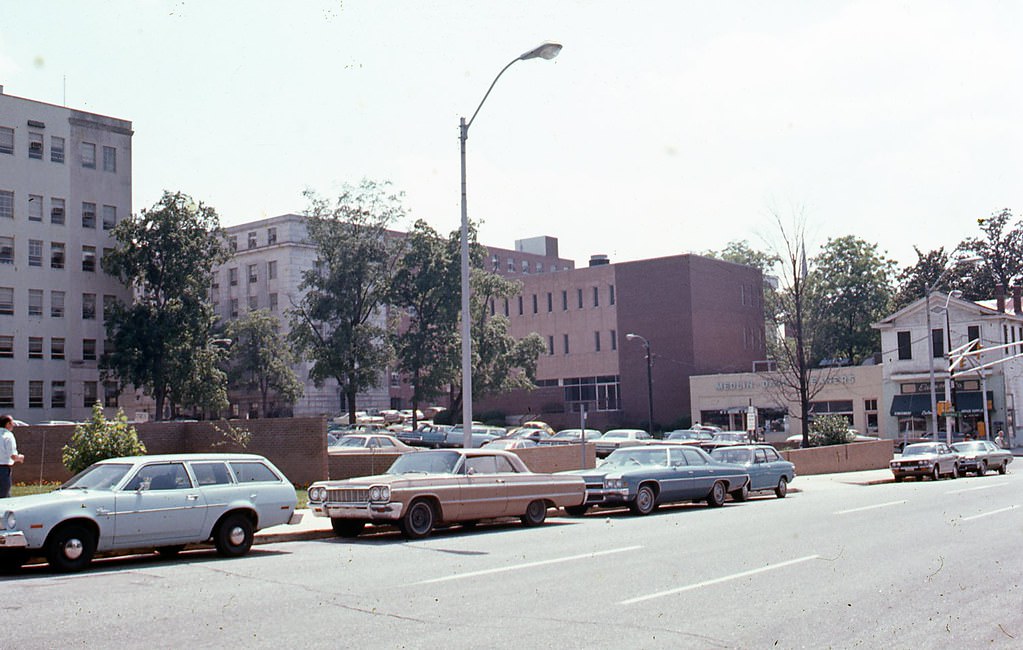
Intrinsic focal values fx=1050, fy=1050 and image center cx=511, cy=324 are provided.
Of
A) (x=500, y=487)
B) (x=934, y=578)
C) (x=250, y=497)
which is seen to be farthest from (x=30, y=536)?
(x=934, y=578)

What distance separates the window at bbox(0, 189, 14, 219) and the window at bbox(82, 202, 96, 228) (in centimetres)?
412

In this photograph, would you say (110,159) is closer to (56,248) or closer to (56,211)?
(56,211)

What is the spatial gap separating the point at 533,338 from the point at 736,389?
55.6 feet

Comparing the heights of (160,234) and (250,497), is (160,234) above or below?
above

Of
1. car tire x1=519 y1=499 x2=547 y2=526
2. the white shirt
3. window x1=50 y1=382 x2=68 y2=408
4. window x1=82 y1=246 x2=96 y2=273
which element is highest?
window x1=82 y1=246 x2=96 y2=273

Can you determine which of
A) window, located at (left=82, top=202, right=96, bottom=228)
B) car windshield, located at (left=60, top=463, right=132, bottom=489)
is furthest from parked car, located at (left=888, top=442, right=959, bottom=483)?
window, located at (left=82, top=202, right=96, bottom=228)

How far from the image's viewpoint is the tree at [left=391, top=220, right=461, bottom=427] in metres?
64.0

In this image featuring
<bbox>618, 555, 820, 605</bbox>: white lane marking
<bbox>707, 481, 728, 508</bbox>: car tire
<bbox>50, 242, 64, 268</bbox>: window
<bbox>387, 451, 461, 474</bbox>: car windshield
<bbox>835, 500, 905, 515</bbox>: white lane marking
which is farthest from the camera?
<bbox>50, 242, 64, 268</bbox>: window

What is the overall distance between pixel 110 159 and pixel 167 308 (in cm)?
1059

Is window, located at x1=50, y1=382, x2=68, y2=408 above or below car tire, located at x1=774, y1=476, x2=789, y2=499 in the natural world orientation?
above

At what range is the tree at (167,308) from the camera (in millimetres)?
60594

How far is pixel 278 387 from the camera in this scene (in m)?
78.4

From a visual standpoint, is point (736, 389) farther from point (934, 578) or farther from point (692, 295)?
point (934, 578)

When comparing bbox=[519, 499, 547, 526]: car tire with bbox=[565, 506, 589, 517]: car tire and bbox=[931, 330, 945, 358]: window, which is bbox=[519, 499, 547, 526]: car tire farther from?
bbox=[931, 330, 945, 358]: window
